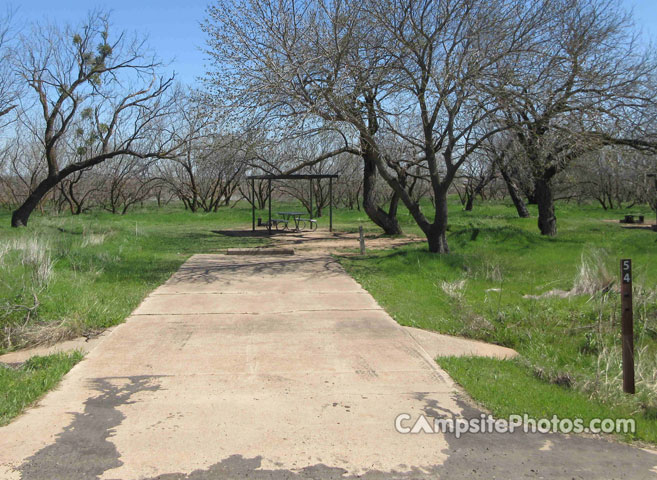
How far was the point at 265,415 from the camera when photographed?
4.45m

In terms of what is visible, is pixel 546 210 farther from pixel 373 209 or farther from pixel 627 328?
pixel 627 328

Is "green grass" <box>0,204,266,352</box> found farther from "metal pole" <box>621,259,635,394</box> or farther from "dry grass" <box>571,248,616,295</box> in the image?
"dry grass" <box>571,248,616,295</box>

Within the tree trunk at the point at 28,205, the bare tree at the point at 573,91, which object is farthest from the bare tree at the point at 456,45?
the tree trunk at the point at 28,205

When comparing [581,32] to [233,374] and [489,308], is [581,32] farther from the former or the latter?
[233,374]

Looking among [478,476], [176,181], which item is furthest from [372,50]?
[176,181]

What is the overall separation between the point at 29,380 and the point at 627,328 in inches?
198

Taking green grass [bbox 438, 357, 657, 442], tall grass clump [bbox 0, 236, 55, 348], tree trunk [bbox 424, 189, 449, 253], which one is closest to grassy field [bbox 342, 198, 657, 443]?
green grass [bbox 438, 357, 657, 442]

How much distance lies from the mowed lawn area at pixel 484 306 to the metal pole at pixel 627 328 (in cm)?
14

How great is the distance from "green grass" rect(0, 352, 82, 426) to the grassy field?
3.47m

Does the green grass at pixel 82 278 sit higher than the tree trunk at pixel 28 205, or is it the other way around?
the tree trunk at pixel 28 205

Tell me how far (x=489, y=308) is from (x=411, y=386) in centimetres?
345

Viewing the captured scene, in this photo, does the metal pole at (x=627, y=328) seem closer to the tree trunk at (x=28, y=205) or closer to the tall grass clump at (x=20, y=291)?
the tall grass clump at (x=20, y=291)

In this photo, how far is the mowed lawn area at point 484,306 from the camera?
5.03 metres
